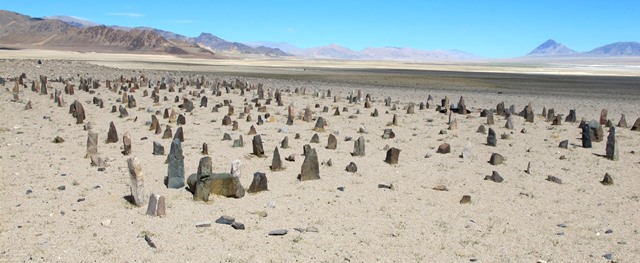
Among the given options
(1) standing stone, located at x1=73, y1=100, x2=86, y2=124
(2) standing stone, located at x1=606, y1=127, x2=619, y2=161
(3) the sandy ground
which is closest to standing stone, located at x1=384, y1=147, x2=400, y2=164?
(3) the sandy ground

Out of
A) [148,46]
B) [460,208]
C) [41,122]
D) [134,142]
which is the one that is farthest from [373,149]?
[148,46]

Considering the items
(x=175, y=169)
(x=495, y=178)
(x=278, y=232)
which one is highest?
(x=175, y=169)

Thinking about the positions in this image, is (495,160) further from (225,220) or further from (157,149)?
(157,149)

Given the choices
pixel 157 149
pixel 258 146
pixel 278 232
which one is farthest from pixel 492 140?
pixel 278 232

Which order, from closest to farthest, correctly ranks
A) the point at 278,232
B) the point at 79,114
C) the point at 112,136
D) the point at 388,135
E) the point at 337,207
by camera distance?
the point at 278,232 < the point at 337,207 < the point at 112,136 < the point at 388,135 < the point at 79,114

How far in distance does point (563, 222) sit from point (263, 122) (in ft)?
26.4

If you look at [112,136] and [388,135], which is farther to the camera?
[388,135]

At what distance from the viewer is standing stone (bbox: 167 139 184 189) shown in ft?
23.0

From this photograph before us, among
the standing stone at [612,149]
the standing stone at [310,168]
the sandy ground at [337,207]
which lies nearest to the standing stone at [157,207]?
the sandy ground at [337,207]

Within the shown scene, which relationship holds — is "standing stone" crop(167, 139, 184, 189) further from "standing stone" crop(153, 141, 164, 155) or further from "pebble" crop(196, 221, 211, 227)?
"standing stone" crop(153, 141, 164, 155)

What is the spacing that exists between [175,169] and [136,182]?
0.95 meters

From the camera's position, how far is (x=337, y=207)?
6523 millimetres

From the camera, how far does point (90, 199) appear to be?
21.1ft

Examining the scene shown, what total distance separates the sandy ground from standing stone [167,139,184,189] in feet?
0.73
